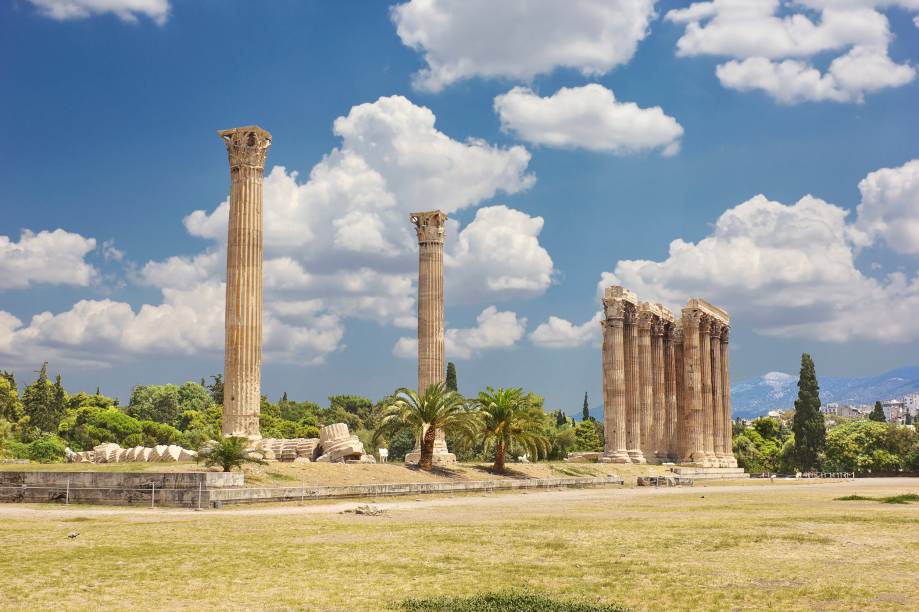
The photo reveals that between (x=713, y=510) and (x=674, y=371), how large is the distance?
47737 mm

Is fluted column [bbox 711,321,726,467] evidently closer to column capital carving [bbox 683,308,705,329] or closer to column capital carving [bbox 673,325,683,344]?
column capital carving [bbox 673,325,683,344]

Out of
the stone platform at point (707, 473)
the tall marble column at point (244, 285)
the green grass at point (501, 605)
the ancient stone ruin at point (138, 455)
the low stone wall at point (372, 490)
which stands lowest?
the stone platform at point (707, 473)

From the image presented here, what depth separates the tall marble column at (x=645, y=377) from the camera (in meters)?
65.3

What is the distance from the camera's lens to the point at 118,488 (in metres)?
25.6

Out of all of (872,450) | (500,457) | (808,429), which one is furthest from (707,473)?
(808,429)

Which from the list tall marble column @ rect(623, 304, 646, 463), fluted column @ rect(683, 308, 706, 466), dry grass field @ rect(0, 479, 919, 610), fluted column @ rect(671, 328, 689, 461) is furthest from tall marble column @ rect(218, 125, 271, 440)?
fluted column @ rect(671, 328, 689, 461)

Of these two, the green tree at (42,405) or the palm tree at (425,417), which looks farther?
the green tree at (42,405)

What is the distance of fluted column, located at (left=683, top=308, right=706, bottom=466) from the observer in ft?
221

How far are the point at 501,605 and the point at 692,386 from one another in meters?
60.4

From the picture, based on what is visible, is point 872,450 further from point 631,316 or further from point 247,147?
point 247,147

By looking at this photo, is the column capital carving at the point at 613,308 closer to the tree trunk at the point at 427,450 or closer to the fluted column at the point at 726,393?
the fluted column at the point at 726,393

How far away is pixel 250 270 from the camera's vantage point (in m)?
34.2

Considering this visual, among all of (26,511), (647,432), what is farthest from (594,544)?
(647,432)

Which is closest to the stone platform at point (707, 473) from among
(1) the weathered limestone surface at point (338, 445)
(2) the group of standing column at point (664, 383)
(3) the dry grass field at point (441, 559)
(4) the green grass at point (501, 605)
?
(2) the group of standing column at point (664, 383)
